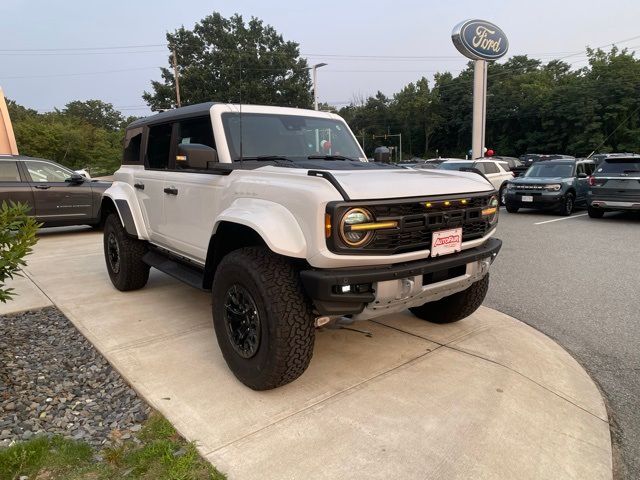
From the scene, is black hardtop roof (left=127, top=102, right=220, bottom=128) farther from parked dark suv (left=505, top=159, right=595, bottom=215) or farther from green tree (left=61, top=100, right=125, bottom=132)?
green tree (left=61, top=100, right=125, bottom=132)

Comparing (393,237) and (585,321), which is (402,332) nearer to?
(393,237)

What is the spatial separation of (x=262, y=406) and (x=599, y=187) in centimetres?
1126

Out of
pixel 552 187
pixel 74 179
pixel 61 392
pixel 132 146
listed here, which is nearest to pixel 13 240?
pixel 61 392

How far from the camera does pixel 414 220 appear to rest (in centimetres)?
278

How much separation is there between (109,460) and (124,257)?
2927 millimetres

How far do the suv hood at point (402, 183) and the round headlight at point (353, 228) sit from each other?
9 centimetres

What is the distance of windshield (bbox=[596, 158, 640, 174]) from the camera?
10.8 meters

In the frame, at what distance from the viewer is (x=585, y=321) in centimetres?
441

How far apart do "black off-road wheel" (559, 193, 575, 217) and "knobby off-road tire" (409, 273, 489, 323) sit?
31.0 feet

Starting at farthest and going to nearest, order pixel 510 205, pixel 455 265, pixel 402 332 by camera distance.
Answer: pixel 510 205
pixel 402 332
pixel 455 265

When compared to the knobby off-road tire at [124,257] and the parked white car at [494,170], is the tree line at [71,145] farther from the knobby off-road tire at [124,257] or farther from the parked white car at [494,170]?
the knobby off-road tire at [124,257]

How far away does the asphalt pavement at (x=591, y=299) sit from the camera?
3035 millimetres

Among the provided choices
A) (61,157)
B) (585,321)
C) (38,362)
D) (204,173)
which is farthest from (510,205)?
(61,157)

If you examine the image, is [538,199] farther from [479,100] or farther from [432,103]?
[432,103]
